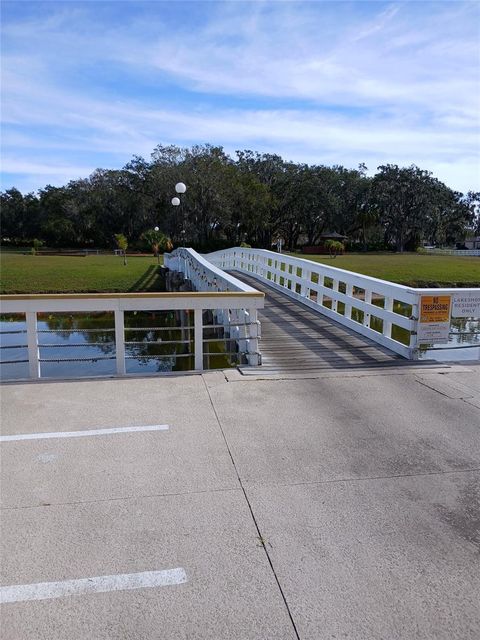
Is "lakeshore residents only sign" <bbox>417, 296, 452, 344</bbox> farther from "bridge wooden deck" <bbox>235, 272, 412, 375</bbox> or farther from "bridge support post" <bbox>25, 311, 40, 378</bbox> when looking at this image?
"bridge support post" <bbox>25, 311, 40, 378</bbox>

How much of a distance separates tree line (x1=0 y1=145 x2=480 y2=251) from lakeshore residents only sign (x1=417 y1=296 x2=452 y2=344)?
4879 cm

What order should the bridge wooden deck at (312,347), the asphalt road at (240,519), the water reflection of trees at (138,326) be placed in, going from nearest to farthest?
the asphalt road at (240,519) < the bridge wooden deck at (312,347) < the water reflection of trees at (138,326)

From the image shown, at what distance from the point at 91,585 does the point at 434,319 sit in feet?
21.4

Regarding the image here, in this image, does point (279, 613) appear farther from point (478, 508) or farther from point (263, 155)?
point (263, 155)

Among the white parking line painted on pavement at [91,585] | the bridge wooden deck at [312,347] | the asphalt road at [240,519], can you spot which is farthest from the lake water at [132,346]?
the white parking line painted on pavement at [91,585]

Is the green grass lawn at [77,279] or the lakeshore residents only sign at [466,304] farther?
the green grass lawn at [77,279]

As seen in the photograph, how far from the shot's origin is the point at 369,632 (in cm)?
248

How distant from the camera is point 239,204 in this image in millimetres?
58000

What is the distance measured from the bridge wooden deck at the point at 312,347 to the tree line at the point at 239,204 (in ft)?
150

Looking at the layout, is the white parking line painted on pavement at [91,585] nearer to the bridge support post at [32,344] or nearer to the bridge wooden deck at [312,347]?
the bridge wooden deck at [312,347]

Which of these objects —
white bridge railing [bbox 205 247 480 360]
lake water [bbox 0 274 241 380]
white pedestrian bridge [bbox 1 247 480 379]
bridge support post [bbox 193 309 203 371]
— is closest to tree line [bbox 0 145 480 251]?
lake water [bbox 0 274 241 380]

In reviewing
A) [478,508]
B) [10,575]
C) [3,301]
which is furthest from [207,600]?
[3,301]

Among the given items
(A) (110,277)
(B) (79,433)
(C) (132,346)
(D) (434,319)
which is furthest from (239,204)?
(B) (79,433)

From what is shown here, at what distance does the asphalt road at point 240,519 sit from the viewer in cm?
259
